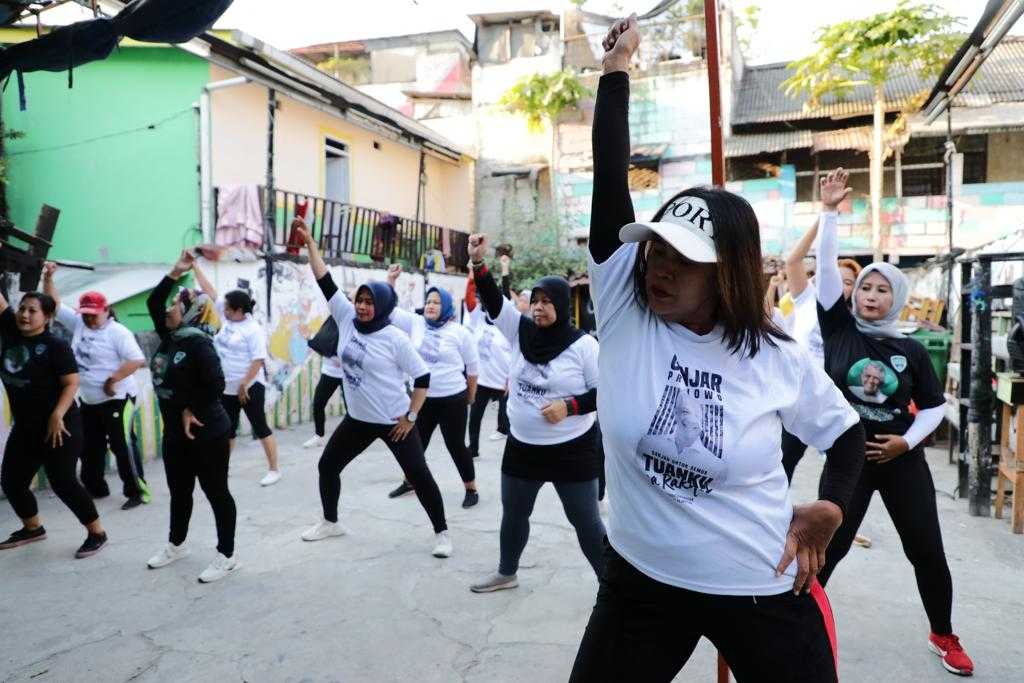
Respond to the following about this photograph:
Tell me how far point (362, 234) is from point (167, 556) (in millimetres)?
9225

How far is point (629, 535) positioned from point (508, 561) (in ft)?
8.13

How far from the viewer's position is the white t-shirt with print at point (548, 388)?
3.82m

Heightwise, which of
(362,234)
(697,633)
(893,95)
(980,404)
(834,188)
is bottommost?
(697,633)

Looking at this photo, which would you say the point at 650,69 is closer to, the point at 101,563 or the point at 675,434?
the point at 101,563

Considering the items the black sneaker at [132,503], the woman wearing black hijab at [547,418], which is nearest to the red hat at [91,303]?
the black sneaker at [132,503]

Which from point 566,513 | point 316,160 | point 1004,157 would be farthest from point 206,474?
point 1004,157

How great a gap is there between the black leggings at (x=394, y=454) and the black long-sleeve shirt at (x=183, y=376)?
0.84 m

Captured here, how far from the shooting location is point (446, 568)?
448cm

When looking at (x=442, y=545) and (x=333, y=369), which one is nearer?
(x=442, y=545)

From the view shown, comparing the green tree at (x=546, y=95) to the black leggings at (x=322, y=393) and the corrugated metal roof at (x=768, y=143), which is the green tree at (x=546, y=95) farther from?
the black leggings at (x=322, y=393)

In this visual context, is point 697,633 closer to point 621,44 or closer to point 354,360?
point 621,44

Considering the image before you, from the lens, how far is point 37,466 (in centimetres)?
479

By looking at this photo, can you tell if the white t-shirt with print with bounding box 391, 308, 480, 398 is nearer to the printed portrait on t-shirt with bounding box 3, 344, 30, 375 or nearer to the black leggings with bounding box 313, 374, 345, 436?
the black leggings with bounding box 313, 374, 345, 436

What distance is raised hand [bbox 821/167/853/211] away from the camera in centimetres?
278
